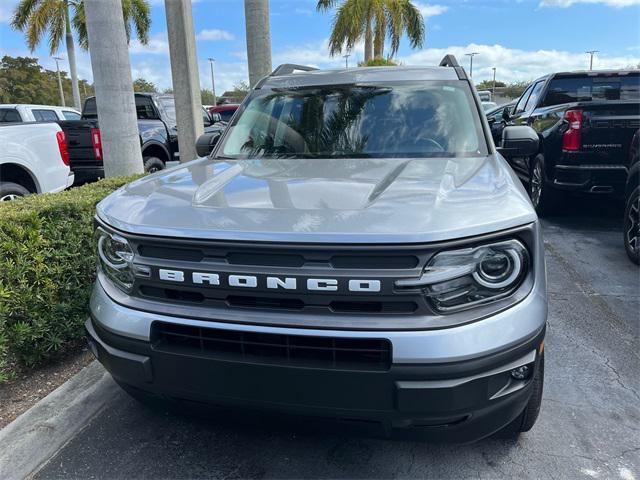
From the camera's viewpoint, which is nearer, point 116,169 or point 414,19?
point 116,169

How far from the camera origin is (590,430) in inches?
99.9

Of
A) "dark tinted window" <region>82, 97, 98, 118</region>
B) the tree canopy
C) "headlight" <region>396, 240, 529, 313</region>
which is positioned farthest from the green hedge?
the tree canopy

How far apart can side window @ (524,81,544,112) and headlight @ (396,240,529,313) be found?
659 centimetres

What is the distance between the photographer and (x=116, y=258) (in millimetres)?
2143

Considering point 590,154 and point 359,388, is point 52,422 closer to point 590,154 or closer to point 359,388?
point 359,388

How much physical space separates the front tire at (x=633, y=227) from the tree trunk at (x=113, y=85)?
195 inches

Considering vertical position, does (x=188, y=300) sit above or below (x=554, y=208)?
above

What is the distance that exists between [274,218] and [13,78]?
166 ft

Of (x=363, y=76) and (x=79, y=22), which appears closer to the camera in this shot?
(x=363, y=76)

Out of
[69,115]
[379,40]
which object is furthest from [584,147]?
[379,40]

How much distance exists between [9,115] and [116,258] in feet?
35.9

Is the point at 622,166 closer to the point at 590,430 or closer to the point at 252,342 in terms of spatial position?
the point at 590,430

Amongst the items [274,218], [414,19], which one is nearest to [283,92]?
[274,218]

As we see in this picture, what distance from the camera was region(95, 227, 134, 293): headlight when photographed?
81.8 inches
